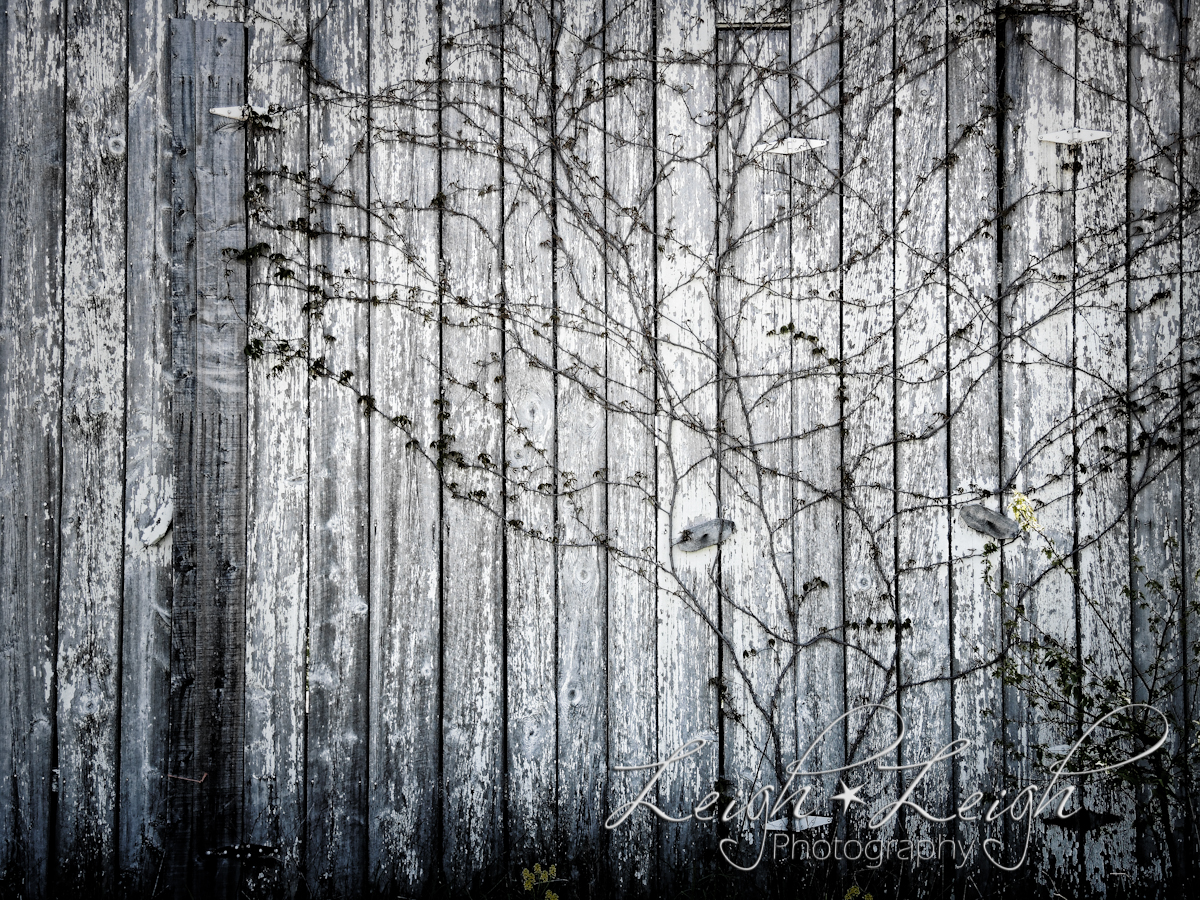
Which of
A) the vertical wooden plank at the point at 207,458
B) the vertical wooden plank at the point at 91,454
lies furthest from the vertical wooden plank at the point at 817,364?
the vertical wooden plank at the point at 91,454

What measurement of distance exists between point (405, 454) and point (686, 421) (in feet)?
2.46

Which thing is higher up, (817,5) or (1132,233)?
(817,5)

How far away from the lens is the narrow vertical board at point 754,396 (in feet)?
7.42

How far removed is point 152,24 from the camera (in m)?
2.24

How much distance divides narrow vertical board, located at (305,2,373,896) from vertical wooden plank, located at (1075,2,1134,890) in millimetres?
1834

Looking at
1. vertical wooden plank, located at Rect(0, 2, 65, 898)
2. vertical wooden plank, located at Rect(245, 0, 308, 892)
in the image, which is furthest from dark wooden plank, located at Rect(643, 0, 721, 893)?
vertical wooden plank, located at Rect(0, 2, 65, 898)

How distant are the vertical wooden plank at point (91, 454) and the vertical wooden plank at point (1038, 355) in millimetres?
2345

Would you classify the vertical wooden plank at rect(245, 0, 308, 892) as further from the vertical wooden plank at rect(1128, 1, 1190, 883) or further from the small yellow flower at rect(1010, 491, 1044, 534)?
the vertical wooden plank at rect(1128, 1, 1190, 883)

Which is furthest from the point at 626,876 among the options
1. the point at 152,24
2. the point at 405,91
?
the point at 152,24

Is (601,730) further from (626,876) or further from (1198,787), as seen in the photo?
(1198,787)

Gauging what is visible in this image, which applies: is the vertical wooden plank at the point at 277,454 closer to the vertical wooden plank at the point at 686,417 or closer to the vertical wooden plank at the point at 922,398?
the vertical wooden plank at the point at 686,417

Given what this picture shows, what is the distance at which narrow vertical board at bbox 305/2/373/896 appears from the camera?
7.26ft

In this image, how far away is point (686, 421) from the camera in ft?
7.43

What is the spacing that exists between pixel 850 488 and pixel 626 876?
1181 millimetres
